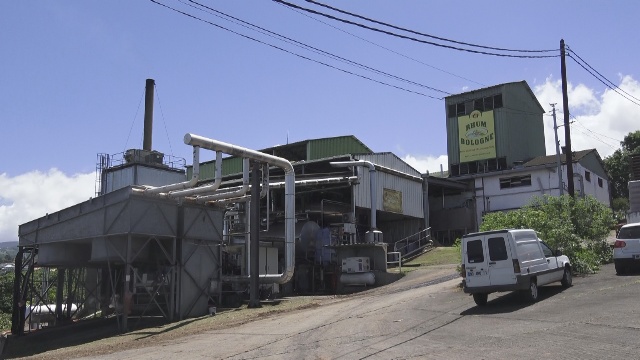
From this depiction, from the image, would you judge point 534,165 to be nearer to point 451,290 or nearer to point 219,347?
point 451,290

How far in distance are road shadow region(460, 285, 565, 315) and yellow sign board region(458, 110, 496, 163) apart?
28.4m

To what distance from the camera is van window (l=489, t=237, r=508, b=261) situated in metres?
15.4

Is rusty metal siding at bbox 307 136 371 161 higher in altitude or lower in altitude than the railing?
higher

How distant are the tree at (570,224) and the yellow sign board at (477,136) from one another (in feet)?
69.9

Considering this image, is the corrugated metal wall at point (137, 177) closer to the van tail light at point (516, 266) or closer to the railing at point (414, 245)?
the railing at point (414, 245)

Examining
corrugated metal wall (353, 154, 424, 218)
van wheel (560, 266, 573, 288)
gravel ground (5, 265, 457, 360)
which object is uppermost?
corrugated metal wall (353, 154, 424, 218)

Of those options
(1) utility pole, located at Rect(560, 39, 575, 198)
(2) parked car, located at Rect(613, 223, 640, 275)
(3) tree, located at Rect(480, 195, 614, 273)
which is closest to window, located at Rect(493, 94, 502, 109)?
(1) utility pole, located at Rect(560, 39, 575, 198)

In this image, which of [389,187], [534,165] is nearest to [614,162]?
[534,165]

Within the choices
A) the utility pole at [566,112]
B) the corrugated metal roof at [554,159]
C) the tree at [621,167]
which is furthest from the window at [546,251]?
the tree at [621,167]

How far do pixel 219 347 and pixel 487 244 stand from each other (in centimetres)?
770

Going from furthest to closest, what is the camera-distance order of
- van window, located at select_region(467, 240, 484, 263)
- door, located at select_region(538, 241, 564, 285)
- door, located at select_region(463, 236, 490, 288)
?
door, located at select_region(538, 241, 564, 285)
van window, located at select_region(467, 240, 484, 263)
door, located at select_region(463, 236, 490, 288)

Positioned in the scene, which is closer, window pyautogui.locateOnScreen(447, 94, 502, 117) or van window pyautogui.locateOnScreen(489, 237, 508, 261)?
van window pyautogui.locateOnScreen(489, 237, 508, 261)

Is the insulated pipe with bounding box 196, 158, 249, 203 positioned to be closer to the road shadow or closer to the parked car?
the road shadow

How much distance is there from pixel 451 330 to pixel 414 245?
2576 cm
